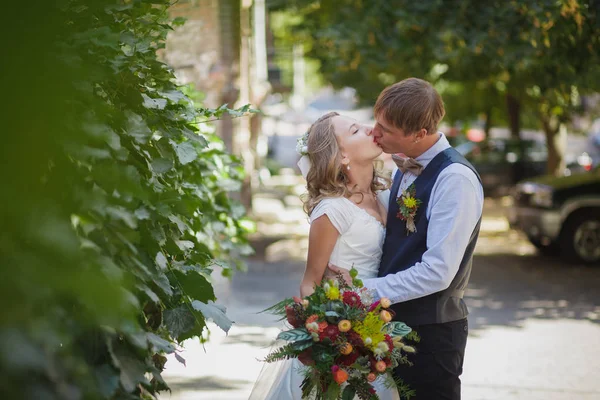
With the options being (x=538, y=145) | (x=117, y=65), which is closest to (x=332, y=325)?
(x=117, y=65)

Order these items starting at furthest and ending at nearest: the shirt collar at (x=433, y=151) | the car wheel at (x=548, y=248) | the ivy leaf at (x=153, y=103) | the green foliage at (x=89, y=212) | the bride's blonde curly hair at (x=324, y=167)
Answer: the car wheel at (x=548, y=248) < the bride's blonde curly hair at (x=324, y=167) < the shirt collar at (x=433, y=151) < the ivy leaf at (x=153, y=103) < the green foliage at (x=89, y=212)

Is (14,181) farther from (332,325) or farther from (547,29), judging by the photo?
(547,29)

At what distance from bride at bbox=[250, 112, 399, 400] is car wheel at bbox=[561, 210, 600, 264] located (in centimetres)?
885

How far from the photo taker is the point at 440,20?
431 inches

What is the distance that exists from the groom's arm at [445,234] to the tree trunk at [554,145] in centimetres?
1417

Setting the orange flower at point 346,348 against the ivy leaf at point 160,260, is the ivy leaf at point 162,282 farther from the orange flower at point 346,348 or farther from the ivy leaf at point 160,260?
the orange flower at point 346,348

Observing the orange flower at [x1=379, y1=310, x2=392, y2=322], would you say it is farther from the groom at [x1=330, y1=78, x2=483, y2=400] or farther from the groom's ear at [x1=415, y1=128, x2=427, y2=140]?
the groom's ear at [x1=415, y1=128, x2=427, y2=140]

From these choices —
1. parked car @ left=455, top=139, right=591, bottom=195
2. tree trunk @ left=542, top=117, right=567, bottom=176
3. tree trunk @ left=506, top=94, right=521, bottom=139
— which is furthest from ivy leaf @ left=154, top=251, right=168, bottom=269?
tree trunk @ left=506, top=94, right=521, bottom=139

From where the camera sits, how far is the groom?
10.6 feet

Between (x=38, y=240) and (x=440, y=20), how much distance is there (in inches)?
396

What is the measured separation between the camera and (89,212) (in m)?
1.93

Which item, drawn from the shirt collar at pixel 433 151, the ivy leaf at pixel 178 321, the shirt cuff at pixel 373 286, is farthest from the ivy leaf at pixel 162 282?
the shirt collar at pixel 433 151

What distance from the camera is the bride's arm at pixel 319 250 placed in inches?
143

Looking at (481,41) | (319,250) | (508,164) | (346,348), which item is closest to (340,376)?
(346,348)
